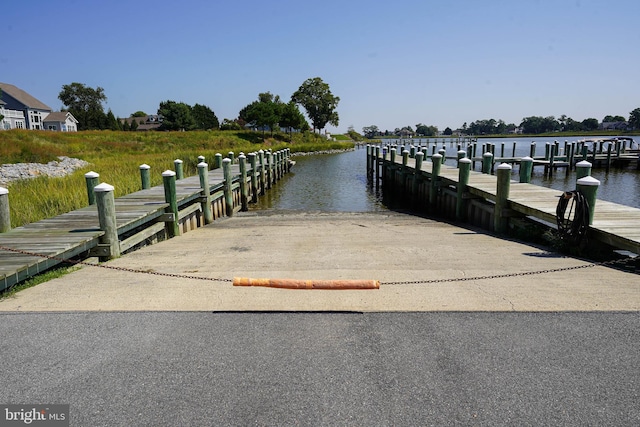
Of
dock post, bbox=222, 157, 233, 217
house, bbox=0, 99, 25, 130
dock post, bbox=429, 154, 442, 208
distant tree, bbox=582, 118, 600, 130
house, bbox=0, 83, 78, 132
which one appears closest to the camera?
dock post, bbox=222, 157, 233, 217

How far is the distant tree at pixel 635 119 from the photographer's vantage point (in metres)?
148

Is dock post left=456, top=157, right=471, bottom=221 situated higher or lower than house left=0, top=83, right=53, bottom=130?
lower

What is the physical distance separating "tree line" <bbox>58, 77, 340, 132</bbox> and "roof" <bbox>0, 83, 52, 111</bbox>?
8981 mm

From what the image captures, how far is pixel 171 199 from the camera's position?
952cm

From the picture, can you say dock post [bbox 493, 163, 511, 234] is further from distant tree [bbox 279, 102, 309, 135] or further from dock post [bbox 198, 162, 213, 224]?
distant tree [bbox 279, 102, 309, 135]

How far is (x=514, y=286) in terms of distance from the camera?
16.8ft

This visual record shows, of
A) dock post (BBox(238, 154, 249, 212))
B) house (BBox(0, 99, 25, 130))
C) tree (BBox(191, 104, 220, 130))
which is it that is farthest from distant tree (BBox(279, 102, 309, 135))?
dock post (BBox(238, 154, 249, 212))

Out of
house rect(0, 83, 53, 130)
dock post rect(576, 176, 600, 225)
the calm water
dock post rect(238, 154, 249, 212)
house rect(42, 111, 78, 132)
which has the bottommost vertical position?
the calm water

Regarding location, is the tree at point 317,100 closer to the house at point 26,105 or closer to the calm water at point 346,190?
the house at point 26,105

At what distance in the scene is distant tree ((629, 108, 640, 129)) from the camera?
148500 mm

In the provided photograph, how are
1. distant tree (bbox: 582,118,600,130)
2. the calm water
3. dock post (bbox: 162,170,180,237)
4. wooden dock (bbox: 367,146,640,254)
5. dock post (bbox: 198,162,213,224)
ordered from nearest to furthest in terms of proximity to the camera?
wooden dock (bbox: 367,146,640,254), dock post (bbox: 162,170,180,237), dock post (bbox: 198,162,213,224), the calm water, distant tree (bbox: 582,118,600,130)

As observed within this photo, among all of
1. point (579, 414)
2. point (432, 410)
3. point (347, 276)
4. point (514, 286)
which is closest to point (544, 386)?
point (579, 414)

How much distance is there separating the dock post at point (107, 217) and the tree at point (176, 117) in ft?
262

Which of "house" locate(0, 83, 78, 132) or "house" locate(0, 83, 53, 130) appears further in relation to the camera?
"house" locate(0, 83, 53, 130)
